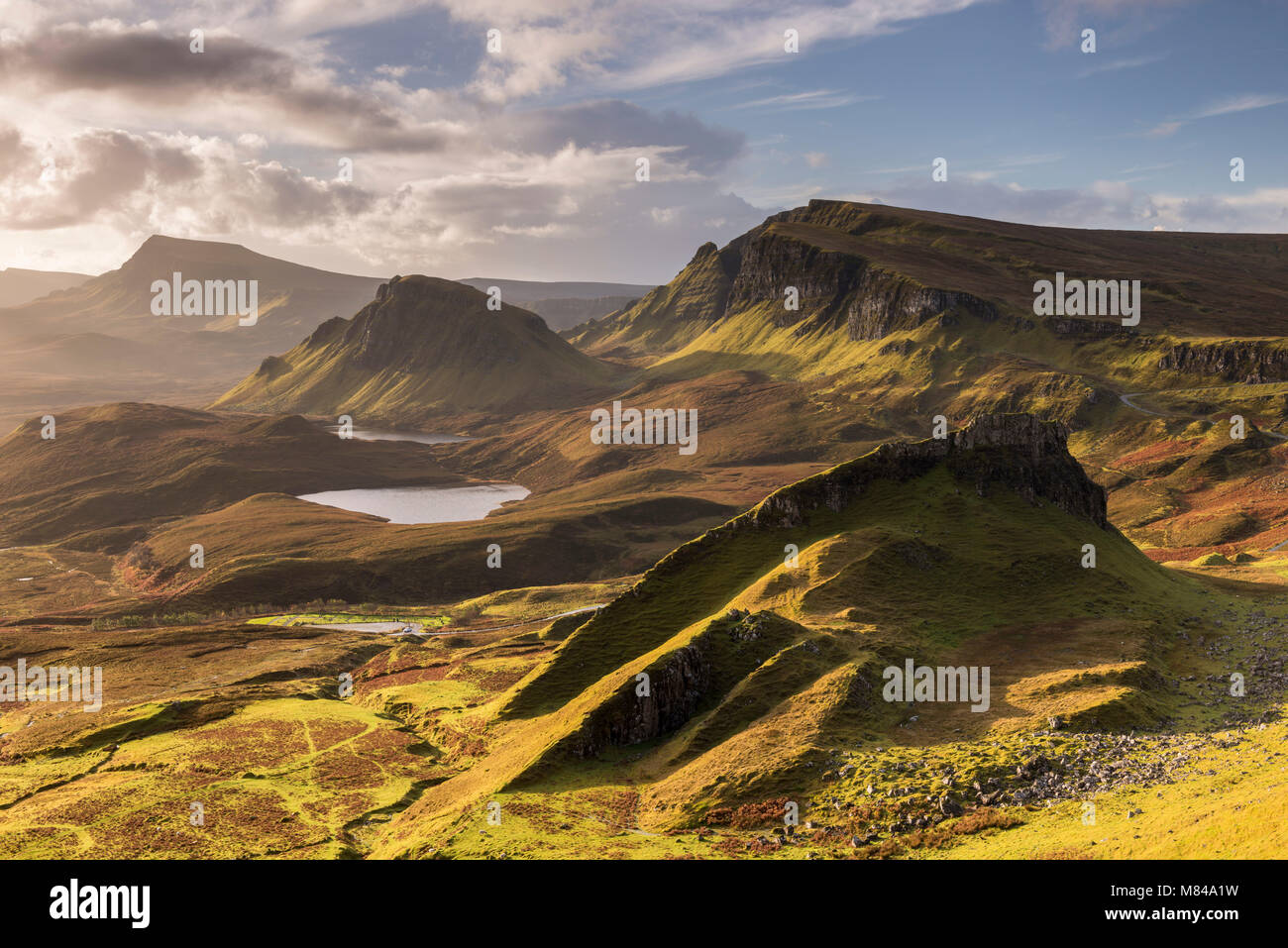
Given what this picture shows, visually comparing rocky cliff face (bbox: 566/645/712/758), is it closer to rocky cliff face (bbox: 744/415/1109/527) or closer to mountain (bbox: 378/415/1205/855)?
mountain (bbox: 378/415/1205/855)

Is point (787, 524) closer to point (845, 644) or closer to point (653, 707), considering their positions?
point (845, 644)

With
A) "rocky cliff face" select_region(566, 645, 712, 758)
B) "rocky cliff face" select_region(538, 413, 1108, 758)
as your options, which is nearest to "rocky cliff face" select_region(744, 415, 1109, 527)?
"rocky cliff face" select_region(538, 413, 1108, 758)

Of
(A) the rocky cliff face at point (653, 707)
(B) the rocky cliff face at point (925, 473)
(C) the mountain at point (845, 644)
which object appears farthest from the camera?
(B) the rocky cliff face at point (925, 473)

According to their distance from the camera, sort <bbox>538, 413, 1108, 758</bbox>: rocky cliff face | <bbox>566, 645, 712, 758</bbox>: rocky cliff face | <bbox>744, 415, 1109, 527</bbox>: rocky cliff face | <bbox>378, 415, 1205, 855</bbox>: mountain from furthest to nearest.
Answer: <bbox>744, 415, 1109, 527</bbox>: rocky cliff face → <bbox>538, 413, 1108, 758</bbox>: rocky cliff face → <bbox>566, 645, 712, 758</bbox>: rocky cliff face → <bbox>378, 415, 1205, 855</bbox>: mountain

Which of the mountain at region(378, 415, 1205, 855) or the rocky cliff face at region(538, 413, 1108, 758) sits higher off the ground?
the rocky cliff face at region(538, 413, 1108, 758)

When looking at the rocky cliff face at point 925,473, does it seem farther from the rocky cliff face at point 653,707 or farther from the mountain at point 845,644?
the rocky cliff face at point 653,707

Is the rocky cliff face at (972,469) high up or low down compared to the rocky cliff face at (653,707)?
up

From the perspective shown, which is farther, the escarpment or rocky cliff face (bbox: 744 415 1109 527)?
rocky cliff face (bbox: 744 415 1109 527)

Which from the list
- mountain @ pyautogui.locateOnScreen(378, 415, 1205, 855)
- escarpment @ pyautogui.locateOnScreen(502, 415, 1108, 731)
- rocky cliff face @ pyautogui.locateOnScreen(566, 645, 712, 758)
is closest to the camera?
mountain @ pyautogui.locateOnScreen(378, 415, 1205, 855)

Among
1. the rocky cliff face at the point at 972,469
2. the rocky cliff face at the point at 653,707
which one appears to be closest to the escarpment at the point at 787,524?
the rocky cliff face at the point at 972,469

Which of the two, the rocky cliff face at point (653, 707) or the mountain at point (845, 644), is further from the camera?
the rocky cliff face at point (653, 707)

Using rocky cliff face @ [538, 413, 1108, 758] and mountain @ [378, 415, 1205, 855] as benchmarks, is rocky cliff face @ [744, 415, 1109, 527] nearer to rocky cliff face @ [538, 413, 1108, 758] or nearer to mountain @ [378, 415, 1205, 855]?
rocky cliff face @ [538, 413, 1108, 758]

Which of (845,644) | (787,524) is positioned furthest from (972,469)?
(845,644)

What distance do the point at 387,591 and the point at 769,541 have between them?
132987 millimetres
